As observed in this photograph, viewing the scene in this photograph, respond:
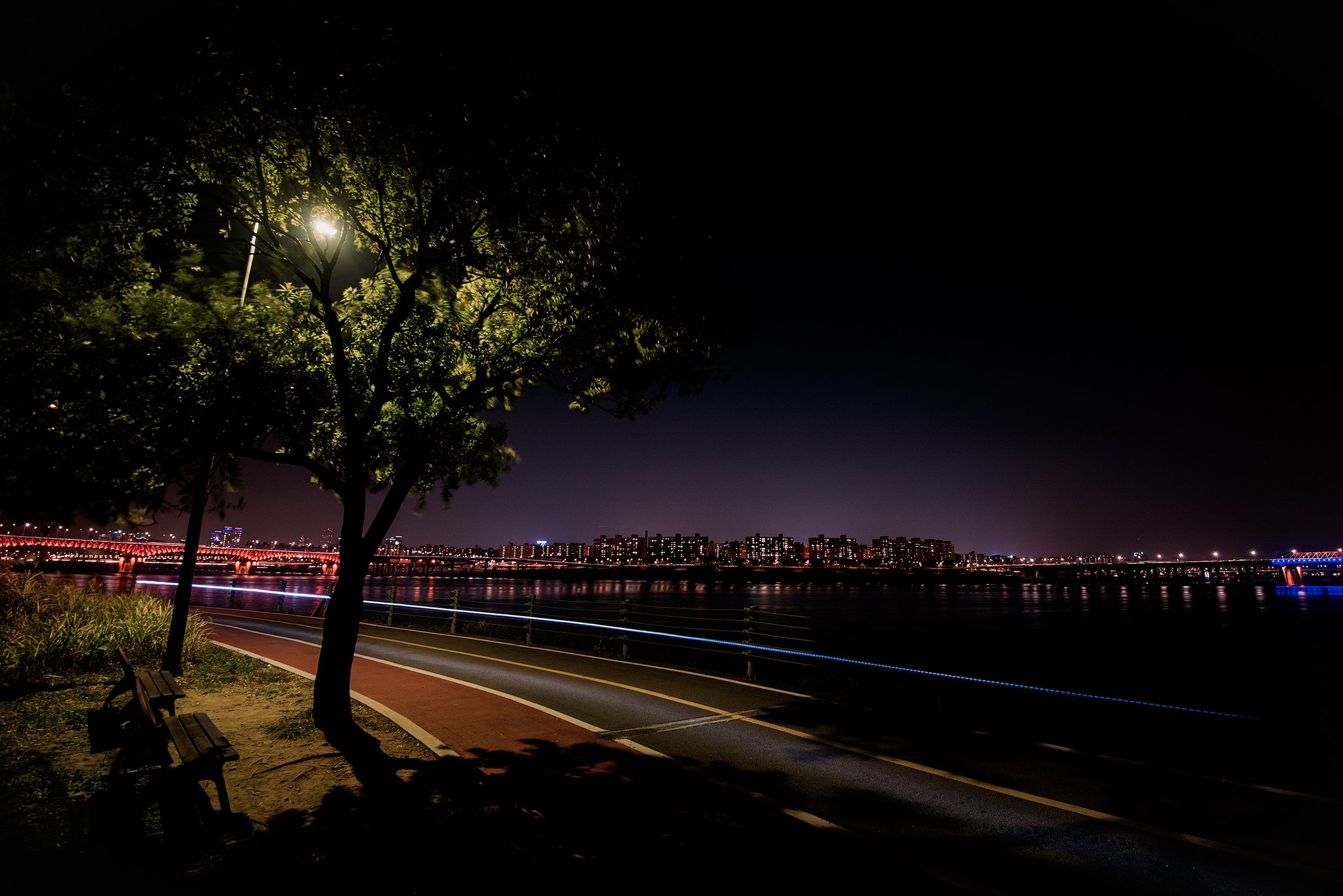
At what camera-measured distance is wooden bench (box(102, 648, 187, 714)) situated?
19.6ft

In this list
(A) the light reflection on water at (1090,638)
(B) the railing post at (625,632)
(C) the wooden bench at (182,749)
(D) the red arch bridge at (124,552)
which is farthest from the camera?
(D) the red arch bridge at (124,552)

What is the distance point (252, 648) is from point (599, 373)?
38.8 feet

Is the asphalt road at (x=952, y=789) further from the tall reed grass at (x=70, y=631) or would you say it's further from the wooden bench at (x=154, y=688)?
the tall reed grass at (x=70, y=631)

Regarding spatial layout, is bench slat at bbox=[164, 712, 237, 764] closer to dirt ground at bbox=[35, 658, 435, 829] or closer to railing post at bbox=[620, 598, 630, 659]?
dirt ground at bbox=[35, 658, 435, 829]

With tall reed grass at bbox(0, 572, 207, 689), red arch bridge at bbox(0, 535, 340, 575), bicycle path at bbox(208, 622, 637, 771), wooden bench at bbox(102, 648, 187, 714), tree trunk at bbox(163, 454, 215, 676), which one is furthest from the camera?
red arch bridge at bbox(0, 535, 340, 575)

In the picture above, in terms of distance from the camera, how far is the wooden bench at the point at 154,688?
19.6ft

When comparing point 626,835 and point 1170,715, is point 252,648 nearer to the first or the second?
point 626,835

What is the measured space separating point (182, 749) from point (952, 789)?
22.5ft

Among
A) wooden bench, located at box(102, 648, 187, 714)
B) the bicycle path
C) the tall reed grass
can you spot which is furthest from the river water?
wooden bench, located at box(102, 648, 187, 714)

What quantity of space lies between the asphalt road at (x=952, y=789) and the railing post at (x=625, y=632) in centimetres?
360

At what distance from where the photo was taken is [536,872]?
12.3ft

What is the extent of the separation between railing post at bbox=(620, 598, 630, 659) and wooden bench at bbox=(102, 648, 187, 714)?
8.93 metres

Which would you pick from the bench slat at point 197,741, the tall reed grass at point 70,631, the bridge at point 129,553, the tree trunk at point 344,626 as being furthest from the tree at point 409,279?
the bridge at point 129,553

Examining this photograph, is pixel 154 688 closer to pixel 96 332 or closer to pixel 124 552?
pixel 96 332
